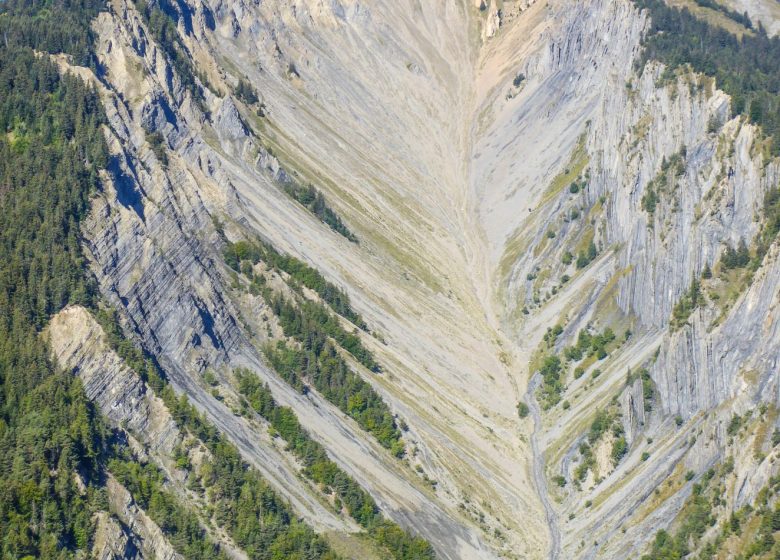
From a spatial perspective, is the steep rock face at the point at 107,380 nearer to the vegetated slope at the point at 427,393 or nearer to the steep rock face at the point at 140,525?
the vegetated slope at the point at 427,393

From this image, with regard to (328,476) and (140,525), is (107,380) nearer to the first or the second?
(140,525)

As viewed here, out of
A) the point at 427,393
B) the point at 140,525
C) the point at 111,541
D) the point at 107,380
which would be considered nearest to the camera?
the point at 111,541

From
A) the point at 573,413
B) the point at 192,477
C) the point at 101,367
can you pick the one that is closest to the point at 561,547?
the point at 573,413

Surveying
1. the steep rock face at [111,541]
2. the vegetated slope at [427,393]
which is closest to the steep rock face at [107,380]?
the vegetated slope at [427,393]

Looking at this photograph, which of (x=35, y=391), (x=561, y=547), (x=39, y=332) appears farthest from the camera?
(x=561, y=547)

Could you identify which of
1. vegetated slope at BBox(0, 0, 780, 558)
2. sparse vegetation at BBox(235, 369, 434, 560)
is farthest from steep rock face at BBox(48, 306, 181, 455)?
sparse vegetation at BBox(235, 369, 434, 560)

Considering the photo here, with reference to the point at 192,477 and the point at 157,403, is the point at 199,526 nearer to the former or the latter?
the point at 192,477

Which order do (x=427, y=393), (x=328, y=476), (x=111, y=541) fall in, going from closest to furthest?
(x=111, y=541)
(x=328, y=476)
(x=427, y=393)

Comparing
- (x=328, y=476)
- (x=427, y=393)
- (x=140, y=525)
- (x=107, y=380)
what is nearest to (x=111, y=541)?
(x=140, y=525)

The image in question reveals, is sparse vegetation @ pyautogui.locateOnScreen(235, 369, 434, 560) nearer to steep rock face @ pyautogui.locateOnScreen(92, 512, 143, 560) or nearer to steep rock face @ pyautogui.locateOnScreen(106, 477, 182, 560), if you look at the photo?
steep rock face @ pyautogui.locateOnScreen(106, 477, 182, 560)

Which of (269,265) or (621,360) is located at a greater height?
(621,360)

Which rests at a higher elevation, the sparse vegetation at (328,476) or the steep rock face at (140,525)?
the sparse vegetation at (328,476)
